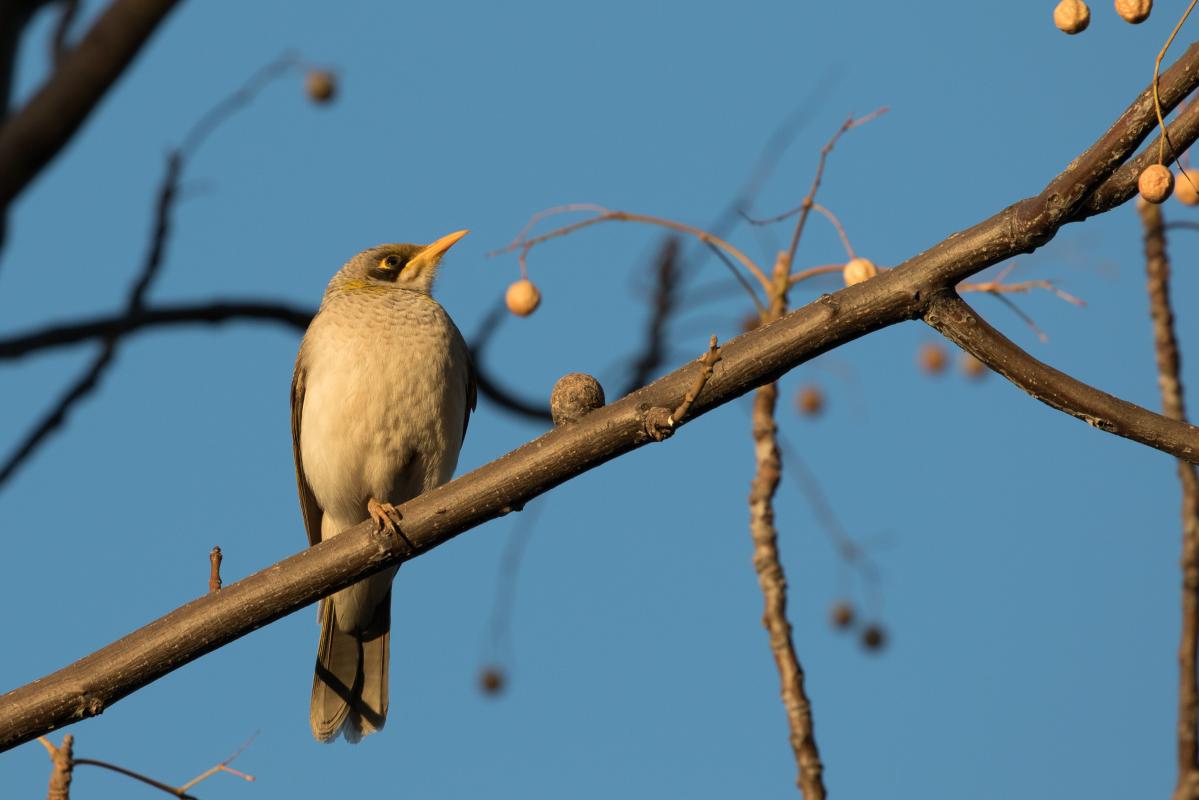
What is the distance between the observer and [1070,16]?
3584mm

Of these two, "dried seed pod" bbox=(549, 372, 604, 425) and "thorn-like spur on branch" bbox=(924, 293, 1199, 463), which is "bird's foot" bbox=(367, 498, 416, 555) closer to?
"dried seed pod" bbox=(549, 372, 604, 425)

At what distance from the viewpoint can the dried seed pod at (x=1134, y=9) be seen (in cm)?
341

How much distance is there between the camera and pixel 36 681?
148 inches

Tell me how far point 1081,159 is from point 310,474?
13.6 feet

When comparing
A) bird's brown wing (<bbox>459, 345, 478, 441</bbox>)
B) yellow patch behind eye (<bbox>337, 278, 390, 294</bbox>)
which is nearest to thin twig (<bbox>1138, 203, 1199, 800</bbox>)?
bird's brown wing (<bbox>459, 345, 478, 441</bbox>)

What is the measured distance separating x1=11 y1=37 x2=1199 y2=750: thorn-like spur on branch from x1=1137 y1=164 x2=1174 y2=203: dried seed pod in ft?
0.19

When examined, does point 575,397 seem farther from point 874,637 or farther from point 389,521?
point 874,637

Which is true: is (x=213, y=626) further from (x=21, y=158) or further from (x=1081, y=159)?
(x=21, y=158)

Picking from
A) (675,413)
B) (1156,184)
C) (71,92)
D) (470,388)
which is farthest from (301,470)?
(1156,184)

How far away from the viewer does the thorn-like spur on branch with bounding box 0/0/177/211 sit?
6.35 metres

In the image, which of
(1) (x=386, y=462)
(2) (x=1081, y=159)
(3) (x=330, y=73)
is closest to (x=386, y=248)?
(3) (x=330, y=73)

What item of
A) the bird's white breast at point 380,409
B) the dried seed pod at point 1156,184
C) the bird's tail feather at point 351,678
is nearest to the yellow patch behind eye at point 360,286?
the bird's white breast at point 380,409

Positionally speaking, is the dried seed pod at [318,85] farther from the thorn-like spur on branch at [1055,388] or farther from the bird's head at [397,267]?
the thorn-like spur on branch at [1055,388]

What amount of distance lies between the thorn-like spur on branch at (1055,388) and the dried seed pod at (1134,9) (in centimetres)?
75
